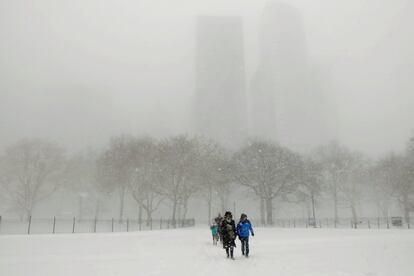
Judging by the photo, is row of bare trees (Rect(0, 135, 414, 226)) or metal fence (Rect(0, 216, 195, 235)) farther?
row of bare trees (Rect(0, 135, 414, 226))

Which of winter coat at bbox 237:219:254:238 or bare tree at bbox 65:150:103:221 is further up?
bare tree at bbox 65:150:103:221

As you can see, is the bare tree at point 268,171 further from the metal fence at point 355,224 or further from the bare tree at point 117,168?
the bare tree at point 117,168

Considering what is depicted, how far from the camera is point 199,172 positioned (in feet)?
198

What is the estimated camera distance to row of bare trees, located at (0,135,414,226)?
57.1 meters

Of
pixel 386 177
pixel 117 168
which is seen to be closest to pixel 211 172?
pixel 117 168

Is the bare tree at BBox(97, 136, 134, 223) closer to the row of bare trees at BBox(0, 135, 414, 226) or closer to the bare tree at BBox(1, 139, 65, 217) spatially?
the row of bare trees at BBox(0, 135, 414, 226)

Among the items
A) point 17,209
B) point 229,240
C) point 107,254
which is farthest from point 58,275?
point 17,209

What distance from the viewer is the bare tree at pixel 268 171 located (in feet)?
186

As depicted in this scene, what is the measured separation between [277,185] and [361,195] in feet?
84.4

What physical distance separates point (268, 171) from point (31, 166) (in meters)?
46.4

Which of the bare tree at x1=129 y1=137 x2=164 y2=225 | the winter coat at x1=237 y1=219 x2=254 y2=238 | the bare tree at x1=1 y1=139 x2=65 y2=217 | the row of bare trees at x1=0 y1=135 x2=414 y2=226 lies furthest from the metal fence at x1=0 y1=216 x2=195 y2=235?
the winter coat at x1=237 y1=219 x2=254 y2=238

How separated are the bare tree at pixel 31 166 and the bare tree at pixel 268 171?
3725 centimetres

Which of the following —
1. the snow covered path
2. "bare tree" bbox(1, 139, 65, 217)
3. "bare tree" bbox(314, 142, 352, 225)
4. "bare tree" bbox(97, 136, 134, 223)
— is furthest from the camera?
"bare tree" bbox(314, 142, 352, 225)

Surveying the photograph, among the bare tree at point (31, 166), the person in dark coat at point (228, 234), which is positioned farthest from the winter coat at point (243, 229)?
the bare tree at point (31, 166)
